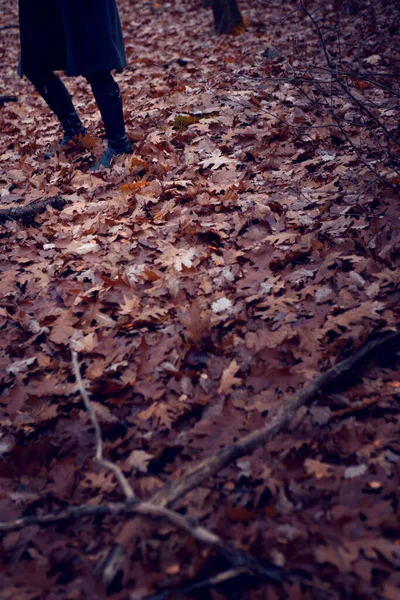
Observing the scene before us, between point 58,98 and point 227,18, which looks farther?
point 227,18

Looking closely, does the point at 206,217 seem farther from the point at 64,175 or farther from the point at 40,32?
the point at 40,32

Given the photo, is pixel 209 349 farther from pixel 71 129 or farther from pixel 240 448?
pixel 71 129

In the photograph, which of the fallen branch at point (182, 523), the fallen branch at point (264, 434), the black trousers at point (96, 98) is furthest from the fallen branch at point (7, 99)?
the fallen branch at point (264, 434)

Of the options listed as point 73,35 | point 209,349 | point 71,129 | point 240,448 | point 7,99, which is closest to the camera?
point 240,448

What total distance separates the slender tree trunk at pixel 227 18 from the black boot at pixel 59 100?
215 inches

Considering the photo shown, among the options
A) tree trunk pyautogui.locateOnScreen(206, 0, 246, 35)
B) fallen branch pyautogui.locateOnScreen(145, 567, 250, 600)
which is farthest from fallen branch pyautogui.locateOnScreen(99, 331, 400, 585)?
tree trunk pyautogui.locateOnScreen(206, 0, 246, 35)

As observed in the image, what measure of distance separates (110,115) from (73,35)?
68 centimetres

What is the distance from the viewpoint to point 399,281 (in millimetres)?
2393

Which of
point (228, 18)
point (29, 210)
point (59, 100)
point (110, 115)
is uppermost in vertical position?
point (228, 18)

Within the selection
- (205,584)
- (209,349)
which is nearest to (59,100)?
(209,349)

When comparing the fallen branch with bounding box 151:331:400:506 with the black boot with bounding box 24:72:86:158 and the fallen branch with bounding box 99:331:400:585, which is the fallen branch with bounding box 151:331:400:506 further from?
the black boot with bounding box 24:72:86:158

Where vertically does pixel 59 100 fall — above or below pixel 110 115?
above

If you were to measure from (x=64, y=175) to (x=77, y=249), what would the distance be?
1.29 meters

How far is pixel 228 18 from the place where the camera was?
8258 mm
